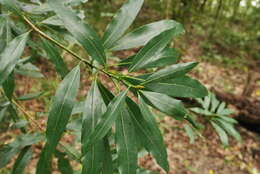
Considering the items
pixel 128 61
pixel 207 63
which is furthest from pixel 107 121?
pixel 207 63

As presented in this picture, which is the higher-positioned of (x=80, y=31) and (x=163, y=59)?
(x=80, y=31)

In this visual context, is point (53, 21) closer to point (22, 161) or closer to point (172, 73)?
point (172, 73)

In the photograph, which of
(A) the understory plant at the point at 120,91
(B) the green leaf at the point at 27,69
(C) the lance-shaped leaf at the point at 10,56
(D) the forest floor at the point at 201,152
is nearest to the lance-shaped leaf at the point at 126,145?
(A) the understory plant at the point at 120,91

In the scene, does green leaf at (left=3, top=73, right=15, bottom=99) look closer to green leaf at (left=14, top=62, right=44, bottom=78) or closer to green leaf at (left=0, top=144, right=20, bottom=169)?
green leaf at (left=0, top=144, right=20, bottom=169)

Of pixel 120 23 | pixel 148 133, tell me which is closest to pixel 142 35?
pixel 120 23

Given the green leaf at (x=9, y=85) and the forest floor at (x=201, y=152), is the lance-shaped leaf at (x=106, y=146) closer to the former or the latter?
the green leaf at (x=9, y=85)

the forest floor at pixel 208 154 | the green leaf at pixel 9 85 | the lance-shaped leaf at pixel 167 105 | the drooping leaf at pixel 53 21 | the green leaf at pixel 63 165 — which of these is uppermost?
the drooping leaf at pixel 53 21

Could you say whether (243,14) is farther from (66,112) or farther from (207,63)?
(66,112)
